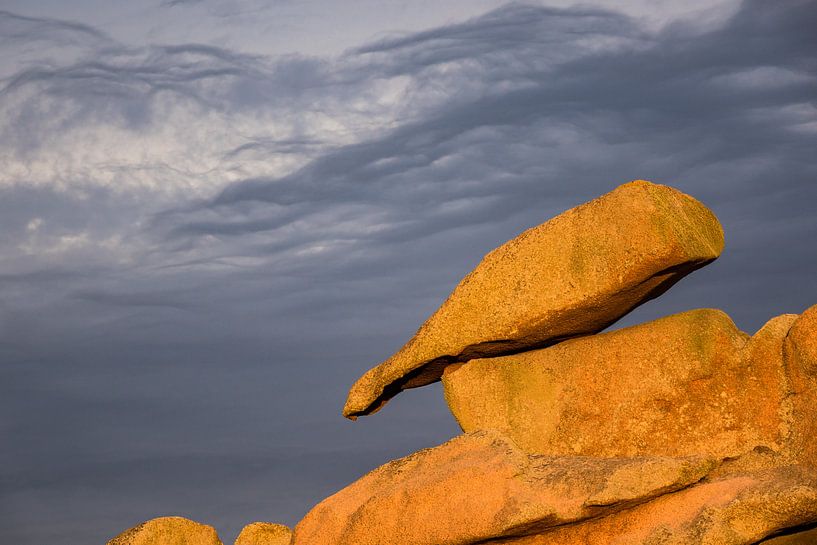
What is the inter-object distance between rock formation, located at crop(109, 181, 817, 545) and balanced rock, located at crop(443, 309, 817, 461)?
0.06ft

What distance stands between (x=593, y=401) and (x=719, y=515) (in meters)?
2.87

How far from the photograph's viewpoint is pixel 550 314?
1537cm

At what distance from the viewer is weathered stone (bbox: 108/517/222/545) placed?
1744cm

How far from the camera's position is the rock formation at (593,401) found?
13.7 metres

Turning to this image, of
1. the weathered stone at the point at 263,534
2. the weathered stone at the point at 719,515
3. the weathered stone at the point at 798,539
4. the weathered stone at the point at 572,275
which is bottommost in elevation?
the weathered stone at the point at 798,539

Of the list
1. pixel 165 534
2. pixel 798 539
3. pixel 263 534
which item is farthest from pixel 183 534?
pixel 798 539

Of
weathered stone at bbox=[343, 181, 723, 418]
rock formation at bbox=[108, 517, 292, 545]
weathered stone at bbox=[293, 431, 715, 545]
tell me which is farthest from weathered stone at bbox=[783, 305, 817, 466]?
rock formation at bbox=[108, 517, 292, 545]

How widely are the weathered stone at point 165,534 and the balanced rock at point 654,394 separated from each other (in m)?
4.68

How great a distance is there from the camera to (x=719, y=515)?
13.1 meters

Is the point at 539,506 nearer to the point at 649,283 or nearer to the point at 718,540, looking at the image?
the point at 718,540

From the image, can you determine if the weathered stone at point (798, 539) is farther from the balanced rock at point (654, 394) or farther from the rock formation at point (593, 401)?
the balanced rock at point (654, 394)

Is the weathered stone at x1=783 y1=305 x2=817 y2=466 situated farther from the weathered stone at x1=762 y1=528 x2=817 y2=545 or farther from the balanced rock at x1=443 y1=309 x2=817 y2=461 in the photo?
the weathered stone at x1=762 y1=528 x2=817 y2=545

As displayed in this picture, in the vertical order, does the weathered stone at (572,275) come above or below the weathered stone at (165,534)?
above

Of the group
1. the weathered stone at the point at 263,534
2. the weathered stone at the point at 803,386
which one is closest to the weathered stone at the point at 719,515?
the weathered stone at the point at 803,386
